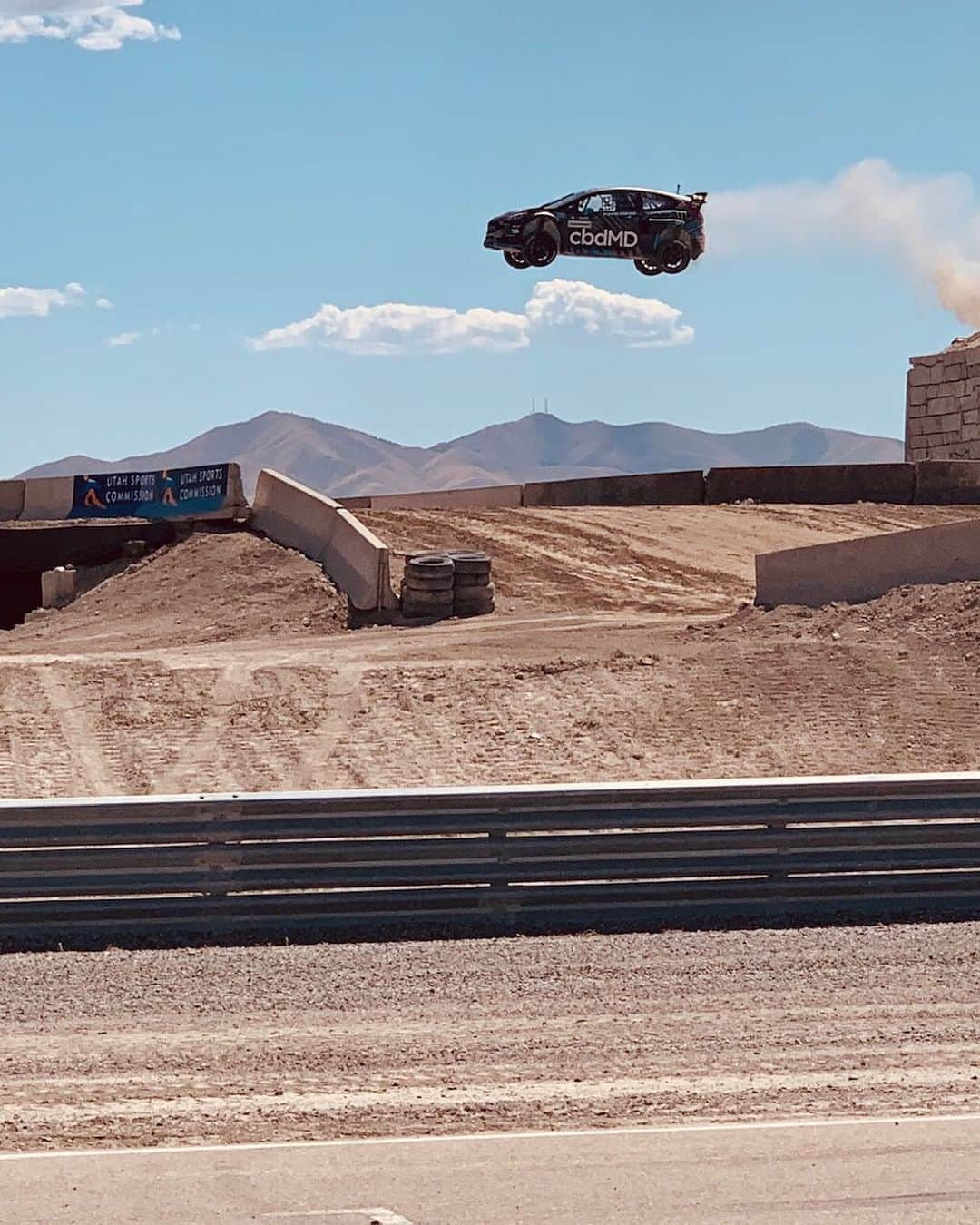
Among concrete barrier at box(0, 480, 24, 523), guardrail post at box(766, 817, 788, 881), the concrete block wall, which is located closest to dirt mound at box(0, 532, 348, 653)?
concrete barrier at box(0, 480, 24, 523)

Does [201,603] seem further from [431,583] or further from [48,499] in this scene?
[48,499]

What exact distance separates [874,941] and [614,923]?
1.39 m

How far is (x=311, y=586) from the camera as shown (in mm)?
26422

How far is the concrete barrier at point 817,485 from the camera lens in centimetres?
3788

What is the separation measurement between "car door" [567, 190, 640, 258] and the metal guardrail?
30.9 metres

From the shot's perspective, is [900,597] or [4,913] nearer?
[4,913]

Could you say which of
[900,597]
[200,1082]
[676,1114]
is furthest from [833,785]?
[900,597]

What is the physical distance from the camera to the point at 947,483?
37469mm

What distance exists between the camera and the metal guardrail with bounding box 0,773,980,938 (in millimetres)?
9344

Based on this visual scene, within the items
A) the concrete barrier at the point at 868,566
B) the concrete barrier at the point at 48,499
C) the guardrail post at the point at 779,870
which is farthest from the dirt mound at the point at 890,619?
Answer: the concrete barrier at the point at 48,499

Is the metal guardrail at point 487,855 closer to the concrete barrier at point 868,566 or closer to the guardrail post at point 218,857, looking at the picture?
the guardrail post at point 218,857

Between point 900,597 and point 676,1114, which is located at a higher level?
point 900,597

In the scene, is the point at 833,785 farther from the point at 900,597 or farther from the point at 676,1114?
the point at 900,597

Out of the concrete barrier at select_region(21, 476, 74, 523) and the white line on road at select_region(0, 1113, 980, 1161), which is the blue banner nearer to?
the concrete barrier at select_region(21, 476, 74, 523)
